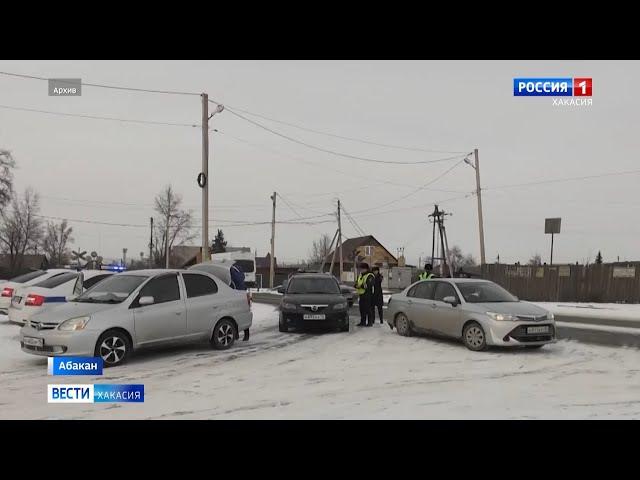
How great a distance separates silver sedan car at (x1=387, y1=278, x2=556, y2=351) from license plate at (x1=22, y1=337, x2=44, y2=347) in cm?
737

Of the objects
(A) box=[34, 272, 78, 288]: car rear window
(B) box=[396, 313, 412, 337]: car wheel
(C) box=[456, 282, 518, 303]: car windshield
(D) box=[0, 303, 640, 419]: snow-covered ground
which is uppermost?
(A) box=[34, 272, 78, 288]: car rear window

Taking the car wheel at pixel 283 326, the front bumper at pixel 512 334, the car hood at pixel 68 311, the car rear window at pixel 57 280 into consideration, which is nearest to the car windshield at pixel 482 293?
the front bumper at pixel 512 334

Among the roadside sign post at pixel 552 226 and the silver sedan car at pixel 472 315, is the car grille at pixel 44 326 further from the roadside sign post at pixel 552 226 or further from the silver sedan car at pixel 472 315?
the roadside sign post at pixel 552 226

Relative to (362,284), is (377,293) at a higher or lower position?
lower

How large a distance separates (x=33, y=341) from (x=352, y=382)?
4.87m

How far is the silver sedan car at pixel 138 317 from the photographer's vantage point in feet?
26.2

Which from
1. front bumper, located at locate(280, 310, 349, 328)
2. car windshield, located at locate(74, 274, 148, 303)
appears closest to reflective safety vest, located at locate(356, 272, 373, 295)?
front bumper, located at locate(280, 310, 349, 328)

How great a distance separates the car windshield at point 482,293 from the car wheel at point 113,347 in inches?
253

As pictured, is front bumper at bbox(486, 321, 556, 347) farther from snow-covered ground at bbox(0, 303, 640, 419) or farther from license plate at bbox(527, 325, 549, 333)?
snow-covered ground at bbox(0, 303, 640, 419)

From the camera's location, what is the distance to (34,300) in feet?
37.5

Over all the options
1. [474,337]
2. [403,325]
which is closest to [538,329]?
[474,337]

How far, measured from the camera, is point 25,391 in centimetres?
677

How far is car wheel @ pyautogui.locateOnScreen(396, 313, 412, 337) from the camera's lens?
485 inches

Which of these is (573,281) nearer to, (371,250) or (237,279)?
(237,279)
